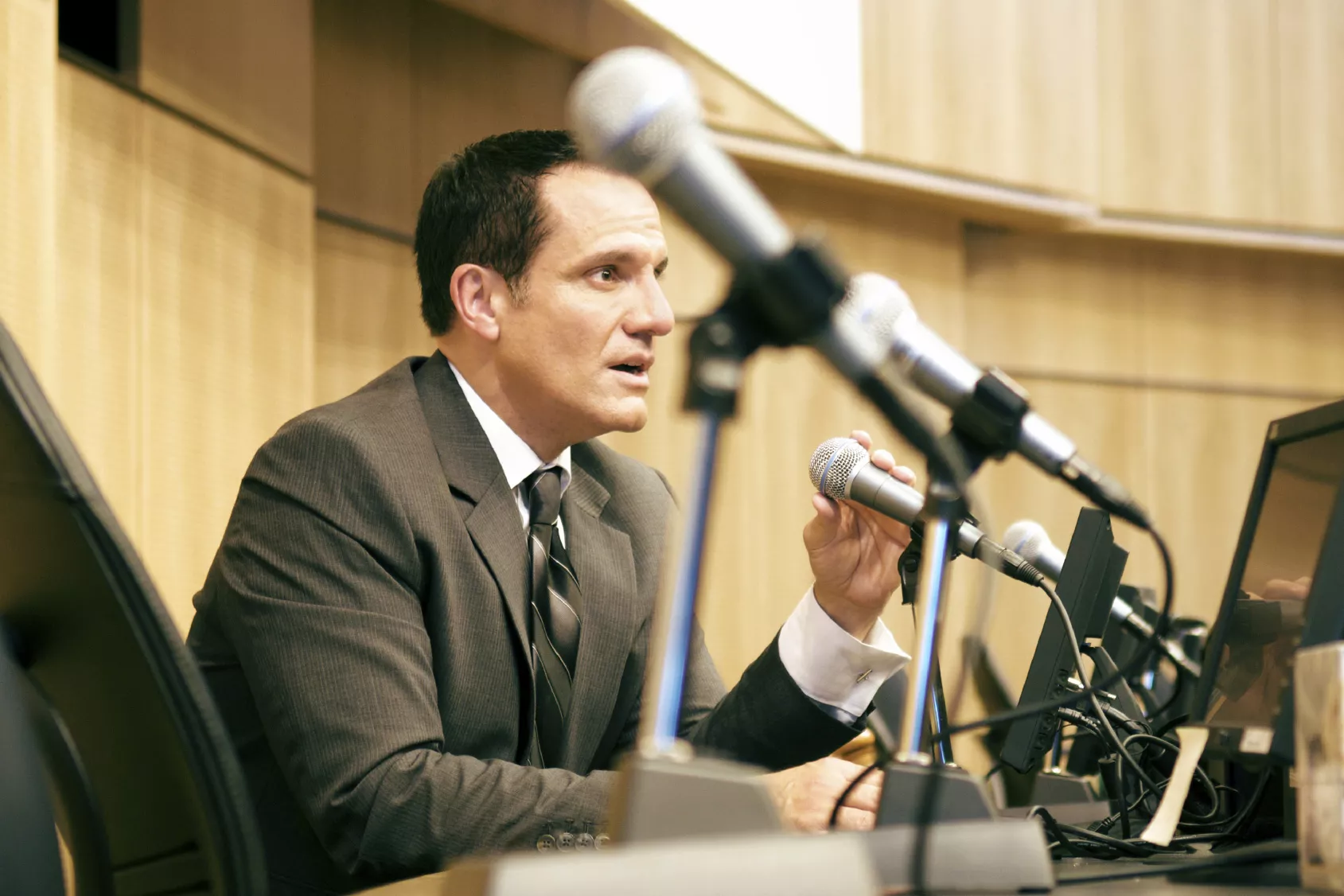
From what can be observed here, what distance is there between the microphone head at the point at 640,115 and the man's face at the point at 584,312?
41.2 inches

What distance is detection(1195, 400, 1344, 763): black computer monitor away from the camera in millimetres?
965

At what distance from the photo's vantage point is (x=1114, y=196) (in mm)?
5051

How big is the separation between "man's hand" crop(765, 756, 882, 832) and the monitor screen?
0.30 m

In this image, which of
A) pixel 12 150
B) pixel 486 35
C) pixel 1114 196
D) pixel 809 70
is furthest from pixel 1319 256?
pixel 12 150

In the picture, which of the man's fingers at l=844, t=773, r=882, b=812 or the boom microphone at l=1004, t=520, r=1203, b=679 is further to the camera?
the boom microphone at l=1004, t=520, r=1203, b=679

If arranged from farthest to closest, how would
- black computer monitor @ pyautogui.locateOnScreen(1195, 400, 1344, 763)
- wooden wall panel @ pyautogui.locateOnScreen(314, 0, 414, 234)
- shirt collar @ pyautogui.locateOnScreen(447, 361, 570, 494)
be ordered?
wooden wall panel @ pyautogui.locateOnScreen(314, 0, 414, 234) → shirt collar @ pyautogui.locateOnScreen(447, 361, 570, 494) → black computer monitor @ pyautogui.locateOnScreen(1195, 400, 1344, 763)

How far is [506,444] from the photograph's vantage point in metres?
1.84

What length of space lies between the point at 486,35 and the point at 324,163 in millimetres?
699

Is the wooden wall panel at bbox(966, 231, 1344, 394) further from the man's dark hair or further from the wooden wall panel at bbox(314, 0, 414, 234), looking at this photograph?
the man's dark hair

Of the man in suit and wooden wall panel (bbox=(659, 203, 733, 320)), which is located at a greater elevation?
wooden wall panel (bbox=(659, 203, 733, 320))

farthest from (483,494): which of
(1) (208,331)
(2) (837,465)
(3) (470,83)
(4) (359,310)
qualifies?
(3) (470,83)

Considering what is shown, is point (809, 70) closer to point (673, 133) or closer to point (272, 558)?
point (272, 558)

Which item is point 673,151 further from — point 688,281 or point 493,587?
point 688,281

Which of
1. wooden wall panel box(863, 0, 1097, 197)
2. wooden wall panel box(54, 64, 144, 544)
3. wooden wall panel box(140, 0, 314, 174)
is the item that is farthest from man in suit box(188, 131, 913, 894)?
wooden wall panel box(863, 0, 1097, 197)
